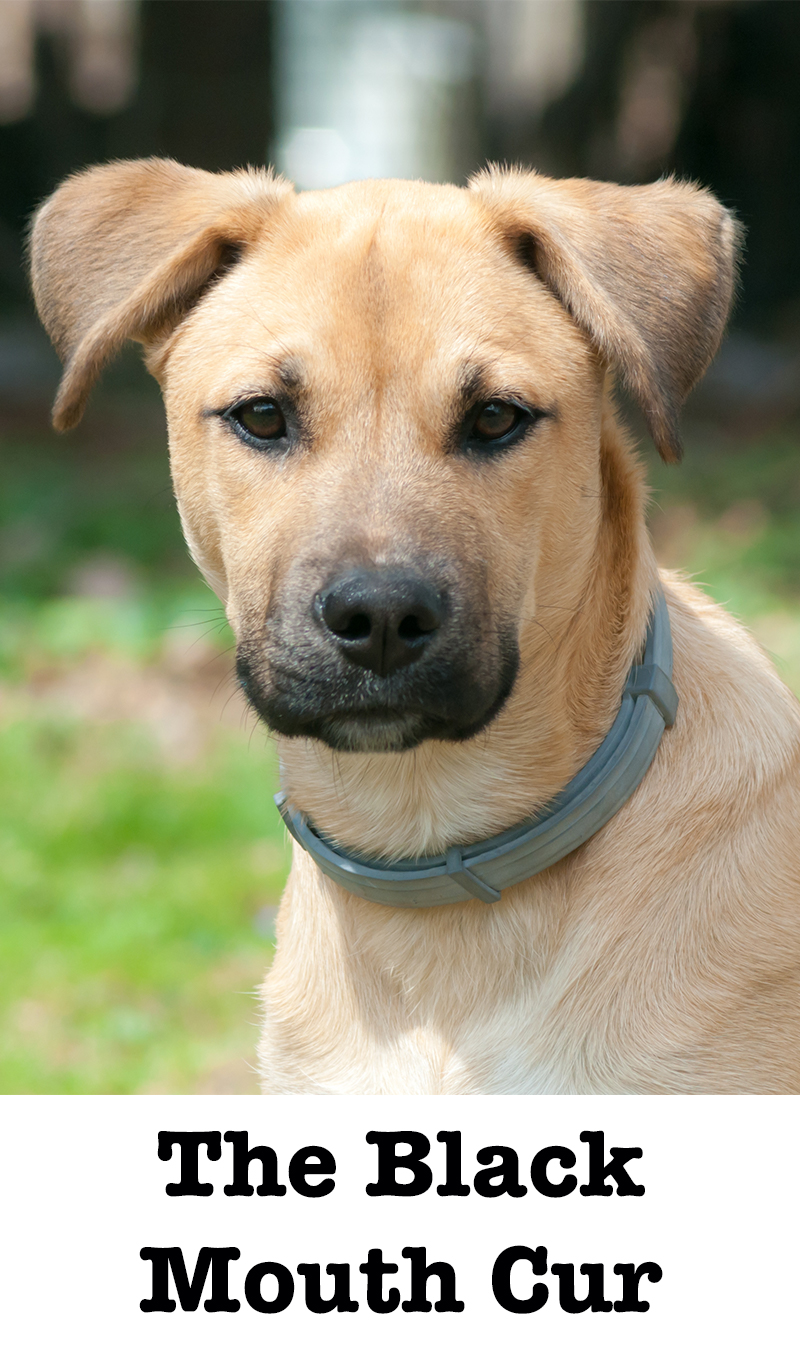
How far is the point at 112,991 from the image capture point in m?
5.14

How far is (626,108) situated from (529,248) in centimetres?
1230

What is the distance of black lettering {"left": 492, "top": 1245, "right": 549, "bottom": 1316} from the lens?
8.65 ft

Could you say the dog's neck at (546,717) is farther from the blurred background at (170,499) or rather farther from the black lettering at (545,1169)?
the blurred background at (170,499)

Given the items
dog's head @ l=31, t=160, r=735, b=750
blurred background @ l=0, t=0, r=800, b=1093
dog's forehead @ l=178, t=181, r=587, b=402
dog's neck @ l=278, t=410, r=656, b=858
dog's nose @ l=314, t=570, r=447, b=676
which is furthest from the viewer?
blurred background @ l=0, t=0, r=800, b=1093

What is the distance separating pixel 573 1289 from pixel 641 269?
203 cm

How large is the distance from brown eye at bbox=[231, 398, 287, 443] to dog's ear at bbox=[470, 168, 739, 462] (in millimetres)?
655

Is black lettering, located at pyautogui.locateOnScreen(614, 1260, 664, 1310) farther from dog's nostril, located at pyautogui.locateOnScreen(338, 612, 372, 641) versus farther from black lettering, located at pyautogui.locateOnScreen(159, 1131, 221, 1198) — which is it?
dog's nostril, located at pyautogui.locateOnScreen(338, 612, 372, 641)

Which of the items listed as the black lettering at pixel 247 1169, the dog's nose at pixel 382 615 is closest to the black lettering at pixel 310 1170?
the black lettering at pixel 247 1169

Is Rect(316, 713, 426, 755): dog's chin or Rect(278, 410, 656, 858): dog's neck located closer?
Rect(316, 713, 426, 755): dog's chin

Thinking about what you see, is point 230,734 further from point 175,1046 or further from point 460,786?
point 460,786

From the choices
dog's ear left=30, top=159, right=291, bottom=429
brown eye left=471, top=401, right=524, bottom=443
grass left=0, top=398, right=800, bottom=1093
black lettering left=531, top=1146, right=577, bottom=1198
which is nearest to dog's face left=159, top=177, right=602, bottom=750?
brown eye left=471, top=401, right=524, bottom=443

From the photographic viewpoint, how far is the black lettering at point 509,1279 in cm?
264

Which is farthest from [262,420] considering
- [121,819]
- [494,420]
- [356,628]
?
[121,819]

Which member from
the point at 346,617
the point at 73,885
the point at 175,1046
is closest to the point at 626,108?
the point at 73,885
